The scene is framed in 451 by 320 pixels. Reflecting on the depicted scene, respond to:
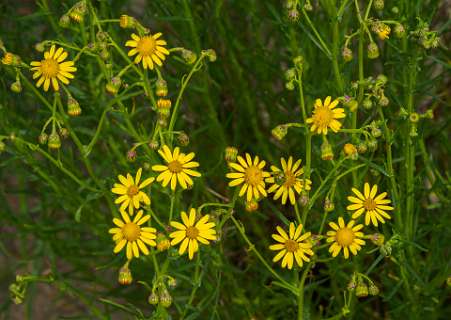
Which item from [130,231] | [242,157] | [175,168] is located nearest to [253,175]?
[175,168]

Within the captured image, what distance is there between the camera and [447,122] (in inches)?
73.5

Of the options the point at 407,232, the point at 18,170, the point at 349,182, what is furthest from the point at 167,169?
the point at 18,170

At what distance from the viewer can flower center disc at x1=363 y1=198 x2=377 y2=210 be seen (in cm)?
148

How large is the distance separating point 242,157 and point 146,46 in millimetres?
641

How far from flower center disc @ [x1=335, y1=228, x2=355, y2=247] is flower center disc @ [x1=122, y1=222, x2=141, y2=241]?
40 cm

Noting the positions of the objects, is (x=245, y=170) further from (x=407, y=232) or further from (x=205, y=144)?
(x=205, y=144)

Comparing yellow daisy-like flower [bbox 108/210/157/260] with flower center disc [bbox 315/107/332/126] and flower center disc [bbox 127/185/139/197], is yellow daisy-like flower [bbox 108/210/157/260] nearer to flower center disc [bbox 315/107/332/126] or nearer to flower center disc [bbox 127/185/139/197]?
flower center disc [bbox 127/185/139/197]

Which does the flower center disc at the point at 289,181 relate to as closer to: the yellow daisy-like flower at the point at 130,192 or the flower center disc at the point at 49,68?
the yellow daisy-like flower at the point at 130,192

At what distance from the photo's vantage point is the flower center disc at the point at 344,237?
1451 millimetres

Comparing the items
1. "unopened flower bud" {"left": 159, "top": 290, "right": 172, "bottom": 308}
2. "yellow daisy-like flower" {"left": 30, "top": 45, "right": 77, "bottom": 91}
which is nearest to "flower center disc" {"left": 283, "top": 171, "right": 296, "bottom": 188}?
"unopened flower bud" {"left": 159, "top": 290, "right": 172, "bottom": 308}

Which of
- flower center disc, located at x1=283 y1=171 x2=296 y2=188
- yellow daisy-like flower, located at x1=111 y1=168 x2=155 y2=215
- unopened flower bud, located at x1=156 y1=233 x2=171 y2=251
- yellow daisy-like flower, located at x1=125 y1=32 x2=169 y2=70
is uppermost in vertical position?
yellow daisy-like flower, located at x1=125 y1=32 x2=169 y2=70

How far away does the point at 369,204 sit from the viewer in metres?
1.48

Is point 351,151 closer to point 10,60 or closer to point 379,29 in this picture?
point 379,29

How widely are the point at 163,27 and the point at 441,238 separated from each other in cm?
124
